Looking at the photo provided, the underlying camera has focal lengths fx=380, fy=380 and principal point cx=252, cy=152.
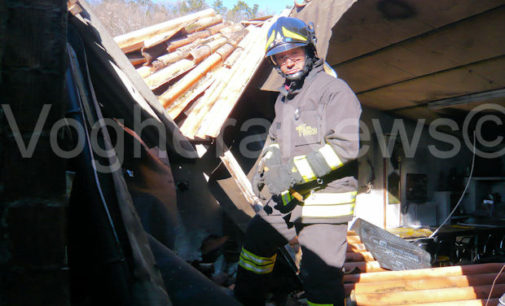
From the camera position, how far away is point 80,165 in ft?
4.46

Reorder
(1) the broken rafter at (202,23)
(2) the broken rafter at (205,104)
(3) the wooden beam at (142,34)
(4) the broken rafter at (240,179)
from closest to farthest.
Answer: (4) the broken rafter at (240,179)
(2) the broken rafter at (205,104)
(3) the wooden beam at (142,34)
(1) the broken rafter at (202,23)

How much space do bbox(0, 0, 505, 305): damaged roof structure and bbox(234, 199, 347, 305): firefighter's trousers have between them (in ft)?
1.66

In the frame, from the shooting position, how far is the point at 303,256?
2312 millimetres

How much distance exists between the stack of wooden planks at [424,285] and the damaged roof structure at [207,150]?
13mm

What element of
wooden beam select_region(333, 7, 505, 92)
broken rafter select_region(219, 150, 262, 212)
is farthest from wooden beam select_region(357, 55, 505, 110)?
broken rafter select_region(219, 150, 262, 212)

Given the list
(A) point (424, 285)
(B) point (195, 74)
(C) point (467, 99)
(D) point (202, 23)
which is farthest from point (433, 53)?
(D) point (202, 23)

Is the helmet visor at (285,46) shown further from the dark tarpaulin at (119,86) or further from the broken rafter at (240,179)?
the broken rafter at (240,179)

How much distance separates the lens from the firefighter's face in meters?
2.56

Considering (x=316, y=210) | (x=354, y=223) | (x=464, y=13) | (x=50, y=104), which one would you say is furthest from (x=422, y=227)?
(x=50, y=104)

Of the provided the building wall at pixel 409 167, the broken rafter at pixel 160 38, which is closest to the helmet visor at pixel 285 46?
the broken rafter at pixel 160 38

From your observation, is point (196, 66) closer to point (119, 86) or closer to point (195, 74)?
point (195, 74)

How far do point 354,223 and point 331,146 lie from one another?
9.67 ft

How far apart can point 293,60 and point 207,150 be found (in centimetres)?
149

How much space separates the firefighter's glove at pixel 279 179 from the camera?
2289 millimetres
